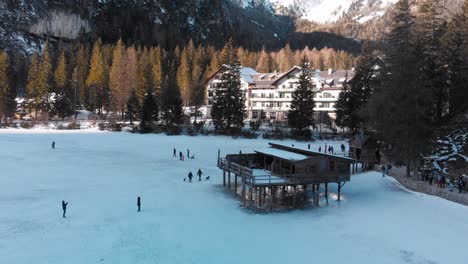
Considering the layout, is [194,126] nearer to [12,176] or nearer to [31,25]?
[12,176]

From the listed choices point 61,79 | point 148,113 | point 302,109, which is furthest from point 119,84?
point 302,109

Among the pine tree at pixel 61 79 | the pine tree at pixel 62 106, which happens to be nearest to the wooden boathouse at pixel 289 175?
the pine tree at pixel 62 106

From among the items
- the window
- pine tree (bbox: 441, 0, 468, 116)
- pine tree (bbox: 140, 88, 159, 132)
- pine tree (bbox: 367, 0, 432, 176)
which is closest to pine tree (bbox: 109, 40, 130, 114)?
pine tree (bbox: 140, 88, 159, 132)

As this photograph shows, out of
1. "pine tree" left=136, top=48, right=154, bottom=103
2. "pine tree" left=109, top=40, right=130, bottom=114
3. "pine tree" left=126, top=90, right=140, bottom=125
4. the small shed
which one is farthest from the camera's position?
"pine tree" left=136, top=48, right=154, bottom=103

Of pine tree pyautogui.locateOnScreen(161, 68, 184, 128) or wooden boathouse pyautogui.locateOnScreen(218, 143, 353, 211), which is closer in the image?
wooden boathouse pyautogui.locateOnScreen(218, 143, 353, 211)

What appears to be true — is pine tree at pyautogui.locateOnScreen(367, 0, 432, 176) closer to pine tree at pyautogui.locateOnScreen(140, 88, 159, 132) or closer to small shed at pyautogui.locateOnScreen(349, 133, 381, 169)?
small shed at pyautogui.locateOnScreen(349, 133, 381, 169)

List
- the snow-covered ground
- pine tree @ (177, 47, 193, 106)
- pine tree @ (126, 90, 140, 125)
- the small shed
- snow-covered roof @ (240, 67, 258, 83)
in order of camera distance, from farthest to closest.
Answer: snow-covered roof @ (240, 67, 258, 83) < pine tree @ (177, 47, 193, 106) < pine tree @ (126, 90, 140, 125) < the small shed < the snow-covered ground
